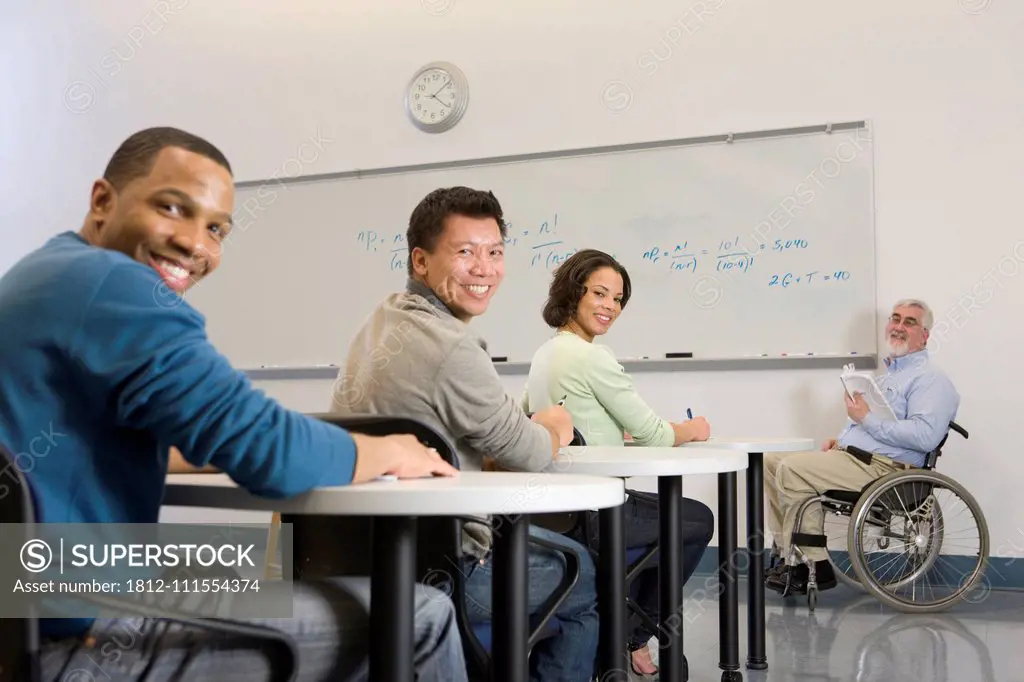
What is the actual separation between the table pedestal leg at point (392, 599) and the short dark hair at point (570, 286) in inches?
77.4

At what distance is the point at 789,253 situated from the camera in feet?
16.1

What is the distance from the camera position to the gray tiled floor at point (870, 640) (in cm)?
317

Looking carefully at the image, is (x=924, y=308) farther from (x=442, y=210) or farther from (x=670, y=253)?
(x=442, y=210)

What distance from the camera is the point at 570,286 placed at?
317 centimetres

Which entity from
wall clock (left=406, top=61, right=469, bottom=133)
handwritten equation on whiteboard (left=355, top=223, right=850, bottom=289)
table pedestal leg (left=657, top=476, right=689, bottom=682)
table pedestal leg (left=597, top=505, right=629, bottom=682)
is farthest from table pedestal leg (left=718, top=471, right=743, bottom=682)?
wall clock (left=406, top=61, right=469, bottom=133)

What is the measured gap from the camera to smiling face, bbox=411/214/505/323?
6.86 feet

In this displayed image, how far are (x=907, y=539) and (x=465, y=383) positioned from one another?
2.98m

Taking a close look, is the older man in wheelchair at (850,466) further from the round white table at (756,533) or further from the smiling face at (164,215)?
the smiling face at (164,215)

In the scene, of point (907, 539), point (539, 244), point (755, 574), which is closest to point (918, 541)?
point (907, 539)

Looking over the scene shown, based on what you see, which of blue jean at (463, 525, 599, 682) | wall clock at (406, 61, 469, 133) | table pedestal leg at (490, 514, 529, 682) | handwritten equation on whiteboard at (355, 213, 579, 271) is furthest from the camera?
wall clock at (406, 61, 469, 133)

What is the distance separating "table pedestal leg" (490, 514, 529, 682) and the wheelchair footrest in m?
3.14

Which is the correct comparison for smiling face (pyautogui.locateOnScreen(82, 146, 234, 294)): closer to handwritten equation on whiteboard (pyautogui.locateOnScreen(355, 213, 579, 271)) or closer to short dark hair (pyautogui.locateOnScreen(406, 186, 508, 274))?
short dark hair (pyautogui.locateOnScreen(406, 186, 508, 274))

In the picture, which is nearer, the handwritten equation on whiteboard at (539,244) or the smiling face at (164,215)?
the smiling face at (164,215)

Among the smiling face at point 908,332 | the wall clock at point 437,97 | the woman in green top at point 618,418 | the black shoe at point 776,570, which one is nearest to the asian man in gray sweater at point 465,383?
the woman in green top at point 618,418
